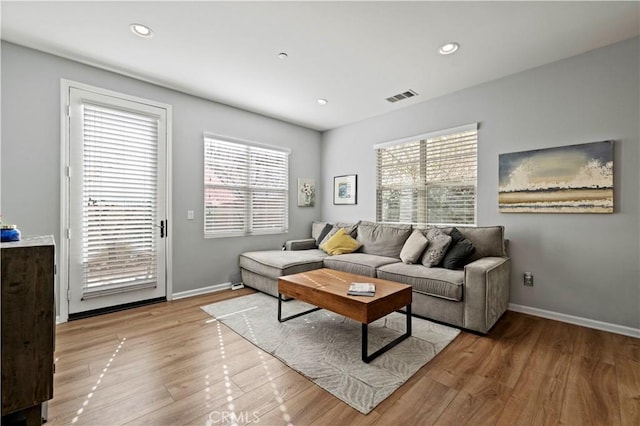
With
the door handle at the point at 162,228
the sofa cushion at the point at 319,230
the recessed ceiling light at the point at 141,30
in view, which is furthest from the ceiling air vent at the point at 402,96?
the door handle at the point at 162,228

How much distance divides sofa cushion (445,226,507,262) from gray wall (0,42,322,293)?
114 inches

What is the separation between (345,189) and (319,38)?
9.16 ft

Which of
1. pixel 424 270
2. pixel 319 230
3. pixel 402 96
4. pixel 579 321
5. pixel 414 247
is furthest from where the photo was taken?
pixel 319 230

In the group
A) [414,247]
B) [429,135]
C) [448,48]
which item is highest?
[448,48]

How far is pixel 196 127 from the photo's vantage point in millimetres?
3838

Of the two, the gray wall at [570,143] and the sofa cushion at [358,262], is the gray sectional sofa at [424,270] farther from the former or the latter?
the gray wall at [570,143]

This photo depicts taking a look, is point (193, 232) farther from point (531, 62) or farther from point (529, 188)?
point (531, 62)

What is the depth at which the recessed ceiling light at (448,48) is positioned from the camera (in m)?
2.63

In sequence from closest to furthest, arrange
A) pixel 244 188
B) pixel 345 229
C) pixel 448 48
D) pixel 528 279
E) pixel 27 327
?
pixel 27 327 < pixel 448 48 < pixel 528 279 < pixel 244 188 < pixel 345 229

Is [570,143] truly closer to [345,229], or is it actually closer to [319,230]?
[345,229]

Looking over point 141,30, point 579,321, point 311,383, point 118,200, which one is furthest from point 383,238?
point 141,30

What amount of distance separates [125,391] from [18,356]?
765mm

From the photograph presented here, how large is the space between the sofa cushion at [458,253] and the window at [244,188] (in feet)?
8.94

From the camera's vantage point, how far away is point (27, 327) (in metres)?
1.23
